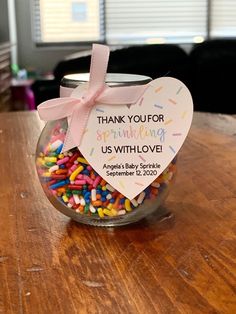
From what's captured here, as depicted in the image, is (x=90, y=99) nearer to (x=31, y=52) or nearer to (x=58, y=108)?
(x=58, y=108)

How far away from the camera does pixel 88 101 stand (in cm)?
76

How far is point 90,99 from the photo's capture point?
0.76 metres

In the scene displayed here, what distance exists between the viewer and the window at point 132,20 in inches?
181

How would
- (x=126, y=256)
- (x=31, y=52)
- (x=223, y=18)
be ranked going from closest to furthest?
(x=126, y=256)
(x=31, y=52)
(x=223, y=18)

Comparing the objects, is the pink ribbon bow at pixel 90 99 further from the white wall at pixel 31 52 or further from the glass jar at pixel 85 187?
the white wall at pixel 31 52

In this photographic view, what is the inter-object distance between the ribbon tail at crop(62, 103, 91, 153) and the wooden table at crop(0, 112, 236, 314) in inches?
4.5

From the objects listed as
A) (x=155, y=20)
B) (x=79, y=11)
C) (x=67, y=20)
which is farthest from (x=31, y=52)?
(x=155, y=20)

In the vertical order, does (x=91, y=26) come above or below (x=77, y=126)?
below

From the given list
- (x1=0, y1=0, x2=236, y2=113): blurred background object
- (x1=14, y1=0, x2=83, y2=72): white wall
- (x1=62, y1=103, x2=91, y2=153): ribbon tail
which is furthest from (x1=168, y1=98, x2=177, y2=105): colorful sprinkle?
(x1=14, y1=0, x2=83, y2=72): white wall

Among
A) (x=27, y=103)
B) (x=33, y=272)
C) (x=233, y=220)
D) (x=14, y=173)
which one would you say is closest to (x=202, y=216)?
(x=233, y=220)

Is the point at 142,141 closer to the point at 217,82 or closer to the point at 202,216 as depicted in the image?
the point at 202,216

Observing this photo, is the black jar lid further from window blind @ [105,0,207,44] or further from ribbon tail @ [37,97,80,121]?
window blind @ [105,0,207,44]

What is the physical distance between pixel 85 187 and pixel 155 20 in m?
4.09

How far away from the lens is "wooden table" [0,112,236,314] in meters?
0.58
